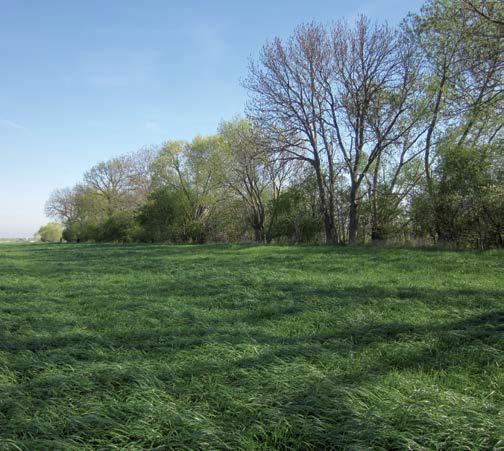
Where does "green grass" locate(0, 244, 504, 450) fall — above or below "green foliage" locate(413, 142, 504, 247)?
below

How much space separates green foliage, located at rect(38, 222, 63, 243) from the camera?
7683 centimetres

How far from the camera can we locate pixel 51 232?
77188 millimetres

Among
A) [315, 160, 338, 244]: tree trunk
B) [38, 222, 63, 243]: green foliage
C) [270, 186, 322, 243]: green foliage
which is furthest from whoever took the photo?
[38, 222, 63, 243]: green foliage

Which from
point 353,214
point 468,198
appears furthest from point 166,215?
point 468,198

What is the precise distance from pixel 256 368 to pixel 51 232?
8362cm

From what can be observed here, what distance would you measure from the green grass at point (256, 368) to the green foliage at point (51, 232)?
76.2 m

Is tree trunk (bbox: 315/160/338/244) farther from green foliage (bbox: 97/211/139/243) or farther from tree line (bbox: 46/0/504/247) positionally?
green foliage (bbox: 97/211/139/243)

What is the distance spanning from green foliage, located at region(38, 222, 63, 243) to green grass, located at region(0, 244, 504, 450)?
7625 cm

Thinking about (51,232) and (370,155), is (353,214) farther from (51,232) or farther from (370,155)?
(51,232)

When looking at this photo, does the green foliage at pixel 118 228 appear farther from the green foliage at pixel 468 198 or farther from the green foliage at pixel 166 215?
the green foliage at pixel 468 198

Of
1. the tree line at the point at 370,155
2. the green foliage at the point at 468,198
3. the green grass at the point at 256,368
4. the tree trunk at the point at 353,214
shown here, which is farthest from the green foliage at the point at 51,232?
the green grass at the point at 256,368

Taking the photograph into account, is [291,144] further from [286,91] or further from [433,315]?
[433,315]

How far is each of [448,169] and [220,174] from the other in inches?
793

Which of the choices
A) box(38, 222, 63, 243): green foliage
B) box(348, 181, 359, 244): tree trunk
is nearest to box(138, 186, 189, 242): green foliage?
box(348, 181, 359, 244): tree trunk
